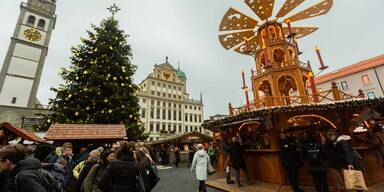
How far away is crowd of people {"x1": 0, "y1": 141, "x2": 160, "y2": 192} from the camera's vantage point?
6.40 feet

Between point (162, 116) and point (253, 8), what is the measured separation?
37.8 metres

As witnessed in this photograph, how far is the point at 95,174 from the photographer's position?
129 inches

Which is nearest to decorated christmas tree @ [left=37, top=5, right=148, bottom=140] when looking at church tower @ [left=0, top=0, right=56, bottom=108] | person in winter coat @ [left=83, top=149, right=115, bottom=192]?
person in winter coat @ [left=83, top=149, right=115, bottom=192]

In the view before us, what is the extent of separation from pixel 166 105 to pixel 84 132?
38.5 metres

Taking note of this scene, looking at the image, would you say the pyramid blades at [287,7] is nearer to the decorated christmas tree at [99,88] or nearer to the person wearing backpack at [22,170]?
the decorated christmas tree at [99,88]

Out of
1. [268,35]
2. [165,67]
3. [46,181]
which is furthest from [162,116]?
[46,181]

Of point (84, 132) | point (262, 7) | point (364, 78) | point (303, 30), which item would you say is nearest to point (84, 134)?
point (84, 132)

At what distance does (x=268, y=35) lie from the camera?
1145cm

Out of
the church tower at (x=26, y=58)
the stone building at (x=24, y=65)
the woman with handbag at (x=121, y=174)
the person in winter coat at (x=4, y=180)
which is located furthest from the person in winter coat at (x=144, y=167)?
the church tower at (x=26, y=58)

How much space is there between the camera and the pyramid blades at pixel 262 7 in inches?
405

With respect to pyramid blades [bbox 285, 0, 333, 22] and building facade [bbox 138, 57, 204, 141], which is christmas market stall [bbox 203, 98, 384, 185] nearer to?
pyramid blades [bbox 285, 0, 333, 22]

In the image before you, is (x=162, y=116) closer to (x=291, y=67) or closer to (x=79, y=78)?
(x=79, y=78)

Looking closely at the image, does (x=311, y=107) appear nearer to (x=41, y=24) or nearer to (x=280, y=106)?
(x=280, y=106)

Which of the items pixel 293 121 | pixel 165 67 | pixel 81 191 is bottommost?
pixel 81 191
